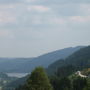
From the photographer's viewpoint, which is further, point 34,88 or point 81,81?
point 81,81

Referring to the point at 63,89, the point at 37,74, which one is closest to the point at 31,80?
the point at 37,74

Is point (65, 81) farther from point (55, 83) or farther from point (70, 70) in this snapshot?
point (70, 70)

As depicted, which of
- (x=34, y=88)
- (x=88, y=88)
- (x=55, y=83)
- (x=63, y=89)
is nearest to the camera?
(x=34, y=88)

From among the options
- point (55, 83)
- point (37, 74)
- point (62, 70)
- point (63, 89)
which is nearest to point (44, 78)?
point (37, 74)

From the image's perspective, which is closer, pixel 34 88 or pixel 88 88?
pixel 34 88

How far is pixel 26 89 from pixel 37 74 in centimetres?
255

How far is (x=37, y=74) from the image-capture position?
179 ft

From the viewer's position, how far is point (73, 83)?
108 meters

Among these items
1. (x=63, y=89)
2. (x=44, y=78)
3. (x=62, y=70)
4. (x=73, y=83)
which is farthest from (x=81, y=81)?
(x=62, y=70)

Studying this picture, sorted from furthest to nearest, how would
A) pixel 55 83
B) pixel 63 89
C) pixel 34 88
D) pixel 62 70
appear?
pixel 62 70
pixel 55 83
pixel 63 89
pixel 34 88

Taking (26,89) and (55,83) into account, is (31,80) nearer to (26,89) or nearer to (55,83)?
(26,89)

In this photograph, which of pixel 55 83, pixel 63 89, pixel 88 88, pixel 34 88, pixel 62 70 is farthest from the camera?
pixel 62 70

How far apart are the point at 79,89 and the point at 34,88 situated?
48181 mm

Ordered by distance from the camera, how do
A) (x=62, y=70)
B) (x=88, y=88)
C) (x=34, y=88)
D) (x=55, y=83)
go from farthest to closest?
(x=62, y=70) → (x=55, y=83) → (x=88, y=88) → (x=34, y=88)
